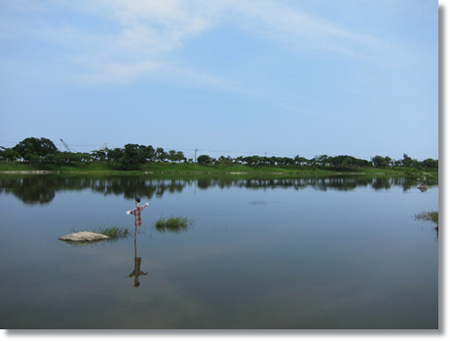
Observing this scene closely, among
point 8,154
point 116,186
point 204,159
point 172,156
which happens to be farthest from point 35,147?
point 116,186

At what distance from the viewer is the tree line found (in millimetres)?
66562

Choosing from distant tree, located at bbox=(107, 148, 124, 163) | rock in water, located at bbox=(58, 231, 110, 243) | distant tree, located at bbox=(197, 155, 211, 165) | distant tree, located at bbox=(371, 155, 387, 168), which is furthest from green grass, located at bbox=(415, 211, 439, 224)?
distant tree, located at bbox=(371, 155, 387, 168)

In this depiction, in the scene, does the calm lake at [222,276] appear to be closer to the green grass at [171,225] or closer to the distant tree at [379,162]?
the green grass at [171,225]

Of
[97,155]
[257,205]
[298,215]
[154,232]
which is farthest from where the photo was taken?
[97,155]

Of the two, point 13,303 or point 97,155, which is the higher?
point 97,155

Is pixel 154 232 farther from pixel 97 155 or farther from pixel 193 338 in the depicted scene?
pixel 97 155

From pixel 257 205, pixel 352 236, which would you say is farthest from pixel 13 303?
pixel 257 205

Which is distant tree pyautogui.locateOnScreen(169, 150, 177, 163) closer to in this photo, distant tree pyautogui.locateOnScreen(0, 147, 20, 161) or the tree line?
the tree line

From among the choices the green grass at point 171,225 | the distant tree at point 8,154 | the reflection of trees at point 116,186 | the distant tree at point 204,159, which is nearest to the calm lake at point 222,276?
the green grass at point 171,225

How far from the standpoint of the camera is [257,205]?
21.0m

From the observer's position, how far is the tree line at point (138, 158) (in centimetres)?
6656

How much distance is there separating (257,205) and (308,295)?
14265 mm

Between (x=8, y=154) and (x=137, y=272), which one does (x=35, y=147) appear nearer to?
(x=8, y=154)

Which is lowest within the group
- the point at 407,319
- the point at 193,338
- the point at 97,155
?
the point at 407,319
